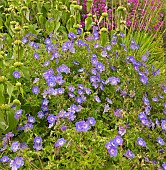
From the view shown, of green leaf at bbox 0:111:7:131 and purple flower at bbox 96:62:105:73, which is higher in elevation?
purple flower at bbox 96:62:105:73

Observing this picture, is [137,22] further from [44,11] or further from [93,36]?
[93,36]

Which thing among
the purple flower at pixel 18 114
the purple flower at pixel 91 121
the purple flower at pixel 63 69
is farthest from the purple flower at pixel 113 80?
the purple flower at pixel 18 114

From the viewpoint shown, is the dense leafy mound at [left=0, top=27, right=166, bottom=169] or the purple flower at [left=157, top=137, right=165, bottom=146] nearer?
the dense leafy mound at [left=0, top=27, right=166, bottom=169]

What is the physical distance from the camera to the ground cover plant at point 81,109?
6.50 feet

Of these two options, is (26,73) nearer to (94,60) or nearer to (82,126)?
(94,60)

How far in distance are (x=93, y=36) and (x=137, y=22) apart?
2.12 metres

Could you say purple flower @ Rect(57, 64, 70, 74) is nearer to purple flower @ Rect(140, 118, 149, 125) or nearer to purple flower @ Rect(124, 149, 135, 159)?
purple flower @ Rect(140, 118, 149, 125)

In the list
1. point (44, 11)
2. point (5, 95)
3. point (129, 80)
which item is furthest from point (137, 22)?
point (5, 95)

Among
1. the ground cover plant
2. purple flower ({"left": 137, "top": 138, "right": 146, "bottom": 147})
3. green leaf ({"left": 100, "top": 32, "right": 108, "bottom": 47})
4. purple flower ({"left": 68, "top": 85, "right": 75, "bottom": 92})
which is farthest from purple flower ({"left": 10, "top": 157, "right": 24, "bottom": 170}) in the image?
green leaf ({"left": 100, "top": 32, "right": 108, "bottom": 47})

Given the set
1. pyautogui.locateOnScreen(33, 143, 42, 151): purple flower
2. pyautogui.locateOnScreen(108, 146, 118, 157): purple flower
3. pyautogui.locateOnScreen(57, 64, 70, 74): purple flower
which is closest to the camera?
pyautogui.locateOnScreen(108, 146, 118, 157): purple flower

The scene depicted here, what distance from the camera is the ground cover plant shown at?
198 cm

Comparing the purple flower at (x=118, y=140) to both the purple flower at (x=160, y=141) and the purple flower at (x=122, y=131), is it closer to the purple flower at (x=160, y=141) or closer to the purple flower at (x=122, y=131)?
the purple flower at (x=122, y=131)

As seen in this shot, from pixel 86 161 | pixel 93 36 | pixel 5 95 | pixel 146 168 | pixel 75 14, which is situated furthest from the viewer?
pixel 75 14

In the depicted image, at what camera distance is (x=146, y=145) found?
214cm
